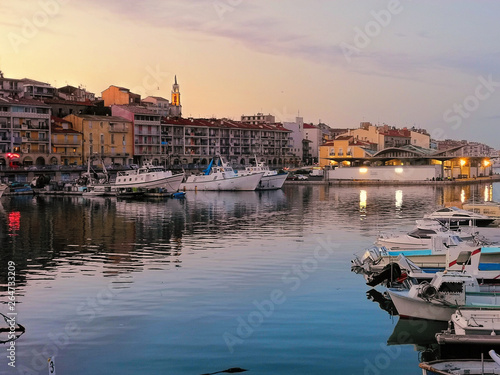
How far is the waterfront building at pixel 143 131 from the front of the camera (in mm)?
109875

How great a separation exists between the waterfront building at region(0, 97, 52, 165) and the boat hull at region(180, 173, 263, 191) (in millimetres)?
26314

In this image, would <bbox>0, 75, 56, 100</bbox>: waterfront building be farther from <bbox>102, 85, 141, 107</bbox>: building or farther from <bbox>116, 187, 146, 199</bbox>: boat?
<bbox>116, 187, 146, 199</bbox>: boat

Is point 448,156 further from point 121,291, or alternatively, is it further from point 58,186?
point 121,291

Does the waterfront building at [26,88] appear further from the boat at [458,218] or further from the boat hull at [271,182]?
the boat at [458,218]

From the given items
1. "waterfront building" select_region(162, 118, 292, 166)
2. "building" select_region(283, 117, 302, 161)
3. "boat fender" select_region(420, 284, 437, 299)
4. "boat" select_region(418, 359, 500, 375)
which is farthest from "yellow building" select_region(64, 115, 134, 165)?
"boat" select_region(418, 359, 500, 375)

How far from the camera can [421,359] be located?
15.0 metres

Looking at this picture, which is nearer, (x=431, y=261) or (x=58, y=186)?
(x=431, y=261)

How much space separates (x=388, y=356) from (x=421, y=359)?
0.75m

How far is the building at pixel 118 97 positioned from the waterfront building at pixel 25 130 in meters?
25.8

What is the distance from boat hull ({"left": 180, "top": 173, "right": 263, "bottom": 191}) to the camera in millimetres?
84438

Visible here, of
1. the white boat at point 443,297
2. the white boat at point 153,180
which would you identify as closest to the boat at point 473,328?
the white boat at point 443,297

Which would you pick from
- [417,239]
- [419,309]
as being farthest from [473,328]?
[417,239]

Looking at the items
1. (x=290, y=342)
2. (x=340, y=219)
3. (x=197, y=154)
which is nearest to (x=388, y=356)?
(x=290, y=342)

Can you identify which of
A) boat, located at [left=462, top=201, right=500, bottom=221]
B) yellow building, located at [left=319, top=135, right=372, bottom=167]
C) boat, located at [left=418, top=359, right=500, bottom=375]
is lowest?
boat, located at [left=418, top=359, right=500, bottom=375]
